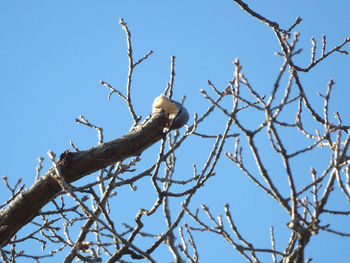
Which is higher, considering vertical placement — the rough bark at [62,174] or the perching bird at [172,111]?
the perching bird at [172,111]

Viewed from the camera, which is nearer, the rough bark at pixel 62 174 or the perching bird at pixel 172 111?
the rough bark at pixel 62 174

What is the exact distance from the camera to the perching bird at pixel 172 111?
328cm

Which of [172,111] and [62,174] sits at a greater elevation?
[172,111]

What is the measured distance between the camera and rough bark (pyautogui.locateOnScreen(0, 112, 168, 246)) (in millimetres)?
2920

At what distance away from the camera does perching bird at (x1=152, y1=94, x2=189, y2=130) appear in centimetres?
328

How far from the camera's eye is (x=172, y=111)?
3336 mm

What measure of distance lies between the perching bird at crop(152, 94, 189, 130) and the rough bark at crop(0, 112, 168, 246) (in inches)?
10.9

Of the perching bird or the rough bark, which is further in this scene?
the perching bird

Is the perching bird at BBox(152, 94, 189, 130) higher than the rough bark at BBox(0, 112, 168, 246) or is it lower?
higher

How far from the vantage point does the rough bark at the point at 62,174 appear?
2.92 m

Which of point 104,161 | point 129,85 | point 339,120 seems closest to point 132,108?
point 129,85

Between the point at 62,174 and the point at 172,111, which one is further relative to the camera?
the point at 172,111

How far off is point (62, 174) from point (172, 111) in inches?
36.1

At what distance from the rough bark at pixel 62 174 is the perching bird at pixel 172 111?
0.28 m
